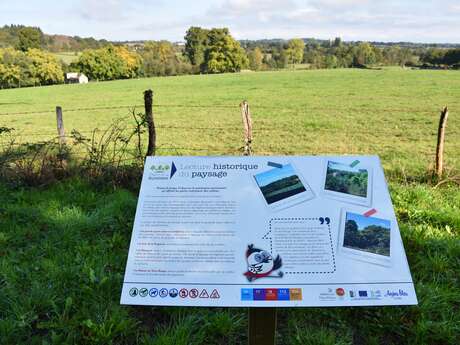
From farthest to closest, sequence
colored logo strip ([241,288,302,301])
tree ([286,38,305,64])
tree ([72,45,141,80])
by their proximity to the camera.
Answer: tree ([286,38,305,64]) < tree ([72,45,141,80]) < colored logo strip ([241,288,302,301])

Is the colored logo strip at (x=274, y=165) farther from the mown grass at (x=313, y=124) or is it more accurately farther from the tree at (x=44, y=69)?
the tree at (x=44, y=69)

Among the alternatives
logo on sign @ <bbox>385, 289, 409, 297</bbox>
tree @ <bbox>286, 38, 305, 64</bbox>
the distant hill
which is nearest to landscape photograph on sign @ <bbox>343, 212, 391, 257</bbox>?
logo on sign @ <bbox>385, 289, 409, 297</bbox>

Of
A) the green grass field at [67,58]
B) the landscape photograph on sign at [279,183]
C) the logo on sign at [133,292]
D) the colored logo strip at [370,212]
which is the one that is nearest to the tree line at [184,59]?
the green grass field at [67,58]

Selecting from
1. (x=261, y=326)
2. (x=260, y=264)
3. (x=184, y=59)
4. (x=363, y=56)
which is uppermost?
(x=363, y=56)

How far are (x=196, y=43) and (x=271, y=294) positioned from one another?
89.8 meters

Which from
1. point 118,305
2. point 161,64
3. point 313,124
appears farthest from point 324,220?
point 161,64

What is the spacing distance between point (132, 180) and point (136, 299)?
394cm

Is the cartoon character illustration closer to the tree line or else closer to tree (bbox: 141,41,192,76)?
the tree line

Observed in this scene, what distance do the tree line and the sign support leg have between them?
68.9m

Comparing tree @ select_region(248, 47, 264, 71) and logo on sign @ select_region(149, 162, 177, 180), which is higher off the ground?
tree @ select_region(248, 47, 264, 71)

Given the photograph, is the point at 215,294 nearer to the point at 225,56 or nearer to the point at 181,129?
the point at 181,129

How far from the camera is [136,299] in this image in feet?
8.05

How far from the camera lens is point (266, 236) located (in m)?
2.65

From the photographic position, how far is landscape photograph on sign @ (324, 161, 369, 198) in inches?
113
